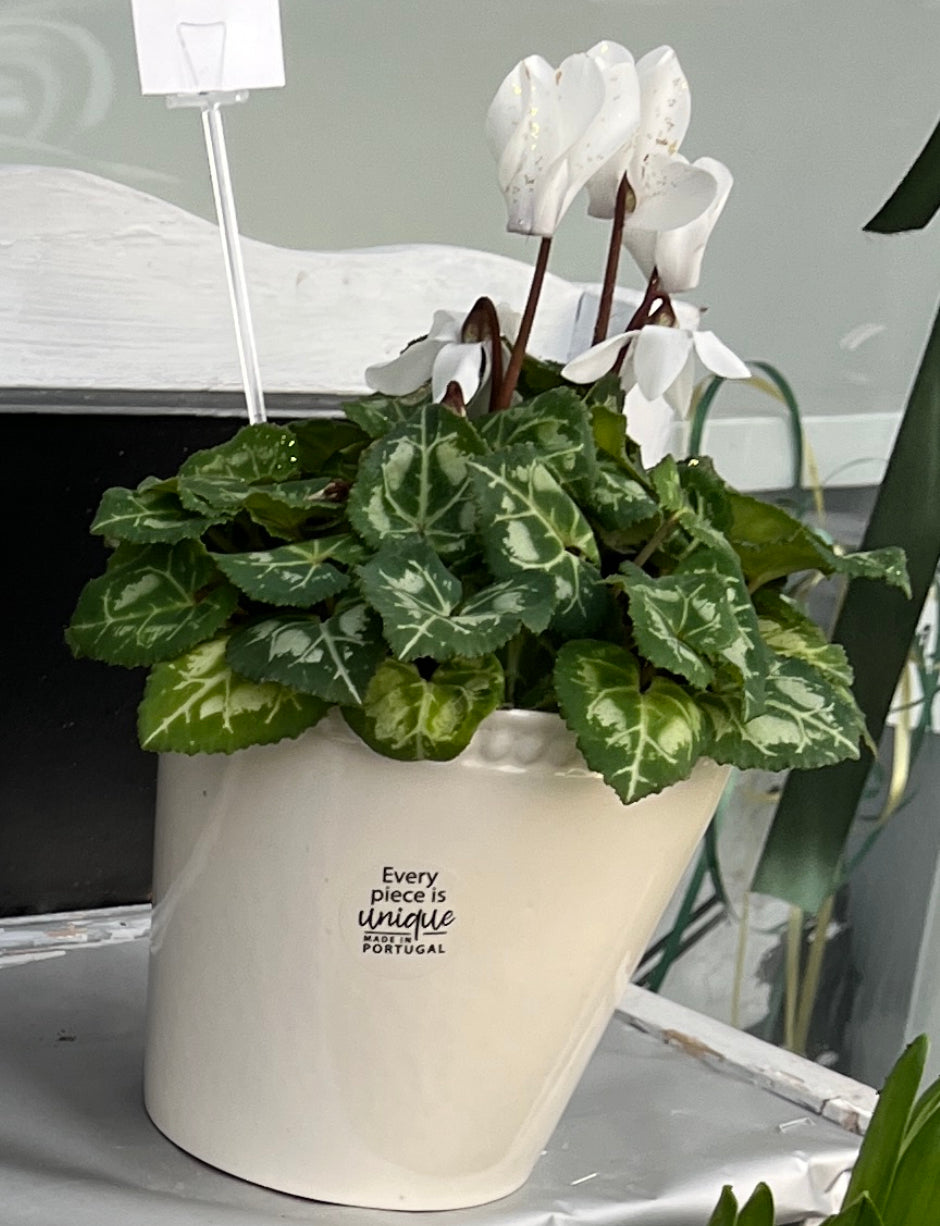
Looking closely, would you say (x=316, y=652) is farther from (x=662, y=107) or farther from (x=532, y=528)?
(x=662, y=107)

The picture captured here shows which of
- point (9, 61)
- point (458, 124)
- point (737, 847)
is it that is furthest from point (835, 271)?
point (9, 61)

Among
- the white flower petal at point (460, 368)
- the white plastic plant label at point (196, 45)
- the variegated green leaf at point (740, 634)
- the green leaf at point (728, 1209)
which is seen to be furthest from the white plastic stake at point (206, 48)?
the green leaf at point (728, 1209)

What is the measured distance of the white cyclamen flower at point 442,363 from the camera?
0.54 meters

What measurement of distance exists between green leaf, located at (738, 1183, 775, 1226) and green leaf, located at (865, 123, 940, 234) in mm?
775

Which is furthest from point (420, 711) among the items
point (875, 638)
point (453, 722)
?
point (875, 638)

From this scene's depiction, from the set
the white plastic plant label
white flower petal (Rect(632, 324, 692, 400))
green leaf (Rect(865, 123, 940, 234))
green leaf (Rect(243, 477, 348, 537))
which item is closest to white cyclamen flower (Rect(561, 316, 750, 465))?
white flower petal (Rect(632, 324, 692, 400))

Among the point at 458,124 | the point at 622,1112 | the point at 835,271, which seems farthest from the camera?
the point at 835,271

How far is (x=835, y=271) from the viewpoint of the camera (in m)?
1.40

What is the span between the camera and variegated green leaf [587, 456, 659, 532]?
51cm

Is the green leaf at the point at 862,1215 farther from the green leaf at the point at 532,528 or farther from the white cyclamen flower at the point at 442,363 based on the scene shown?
the white cyclamen flower at the point at 442,363

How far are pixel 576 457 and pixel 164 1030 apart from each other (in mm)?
262

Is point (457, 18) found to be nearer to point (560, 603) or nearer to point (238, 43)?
point (238, 43)

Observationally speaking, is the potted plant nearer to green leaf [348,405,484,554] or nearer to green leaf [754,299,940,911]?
green leaf [348,405,484,554]

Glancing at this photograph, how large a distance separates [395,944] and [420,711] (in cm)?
8
